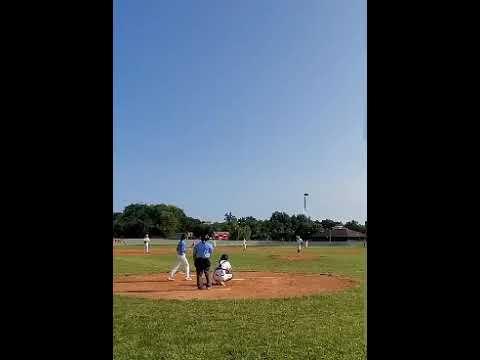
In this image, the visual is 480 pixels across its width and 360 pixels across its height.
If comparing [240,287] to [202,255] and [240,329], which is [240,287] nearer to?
Answer: [202,255]

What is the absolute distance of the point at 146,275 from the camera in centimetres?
1595

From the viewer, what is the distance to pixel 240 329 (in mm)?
6902

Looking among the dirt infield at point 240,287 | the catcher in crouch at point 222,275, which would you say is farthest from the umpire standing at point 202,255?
the catcher in crouch at point 222,275

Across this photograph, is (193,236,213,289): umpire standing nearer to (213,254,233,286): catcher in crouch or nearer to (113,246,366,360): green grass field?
(213,254,233,286): catcher in crouch

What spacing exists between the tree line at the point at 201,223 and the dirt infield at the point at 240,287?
55037 millimetres

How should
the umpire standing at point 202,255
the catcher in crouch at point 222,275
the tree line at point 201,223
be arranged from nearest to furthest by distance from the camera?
the umpire standing at point 202,255 < the catcher in crouch at point 222,275 < the tree line at point 201,223

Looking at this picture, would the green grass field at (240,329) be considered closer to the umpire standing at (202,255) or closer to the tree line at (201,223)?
the umpire standing at (202,255)

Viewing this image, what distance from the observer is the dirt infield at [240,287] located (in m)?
10.9
